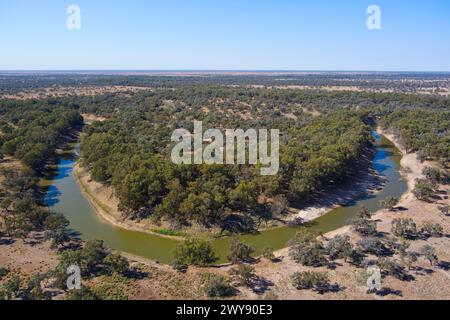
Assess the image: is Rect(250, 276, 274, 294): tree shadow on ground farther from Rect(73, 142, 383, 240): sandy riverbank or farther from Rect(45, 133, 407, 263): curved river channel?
Rect(73, 142, 383, 240): sandy riverbank

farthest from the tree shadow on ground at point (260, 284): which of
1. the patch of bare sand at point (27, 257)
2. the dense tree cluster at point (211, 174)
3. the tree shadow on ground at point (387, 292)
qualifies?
the patch of bare sand at point (27, 257)

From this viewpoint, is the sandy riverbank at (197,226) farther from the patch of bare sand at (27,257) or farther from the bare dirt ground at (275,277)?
the patch of bare sand at (27,257)

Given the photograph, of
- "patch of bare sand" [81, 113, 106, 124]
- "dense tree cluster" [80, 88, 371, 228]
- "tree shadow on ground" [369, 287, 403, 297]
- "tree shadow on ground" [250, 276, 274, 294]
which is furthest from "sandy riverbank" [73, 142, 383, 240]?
"patch of bare sand" [81, 113, 106, 124]

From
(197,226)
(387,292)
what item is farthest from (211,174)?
(387,292)

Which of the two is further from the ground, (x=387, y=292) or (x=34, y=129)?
(x=34, y=129)

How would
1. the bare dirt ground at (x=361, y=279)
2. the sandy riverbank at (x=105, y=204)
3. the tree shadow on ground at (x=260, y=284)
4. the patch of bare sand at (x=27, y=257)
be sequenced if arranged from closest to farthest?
the bare dirt ground at (x=361, y=279) < the tree shadow on ground at (x=260, y=284) < the patch of bare sand at (x=27, y=257) < the sandy riverbank at (x=105, y=204)

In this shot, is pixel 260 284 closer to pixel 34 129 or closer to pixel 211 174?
pixel 211 174

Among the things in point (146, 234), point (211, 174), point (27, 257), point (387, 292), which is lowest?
point (387, 292)
